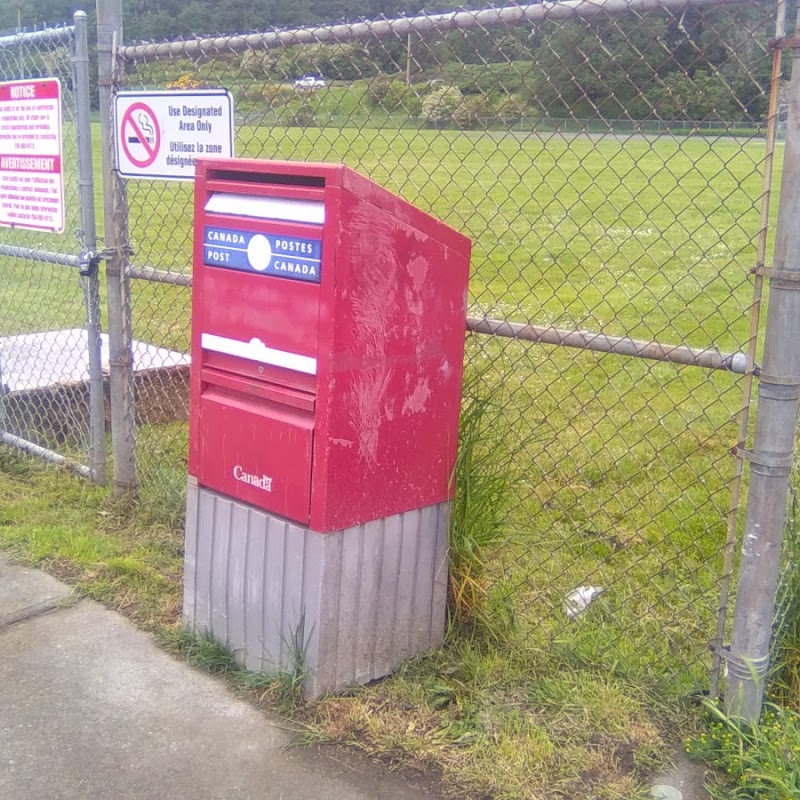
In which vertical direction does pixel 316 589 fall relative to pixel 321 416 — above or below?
below

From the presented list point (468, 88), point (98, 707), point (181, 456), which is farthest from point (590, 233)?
point (98, 707)

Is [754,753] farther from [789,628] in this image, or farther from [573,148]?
[573,148]

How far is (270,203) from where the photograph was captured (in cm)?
296

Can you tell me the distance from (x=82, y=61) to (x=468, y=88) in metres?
1.98

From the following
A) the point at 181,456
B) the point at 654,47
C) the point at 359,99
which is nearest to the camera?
the point at 654,47

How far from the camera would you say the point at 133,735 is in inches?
117

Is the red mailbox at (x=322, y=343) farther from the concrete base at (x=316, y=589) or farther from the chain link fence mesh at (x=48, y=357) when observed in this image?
the chain link fence mesh at (x=48, y=357)

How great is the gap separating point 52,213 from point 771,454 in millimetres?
3586

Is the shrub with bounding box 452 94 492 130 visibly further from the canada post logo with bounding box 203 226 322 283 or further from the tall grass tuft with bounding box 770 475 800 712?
the tall grass tuft with bounding box 770 475 800 712

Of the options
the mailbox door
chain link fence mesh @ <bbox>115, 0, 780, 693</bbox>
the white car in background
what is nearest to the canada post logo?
the mailbox door

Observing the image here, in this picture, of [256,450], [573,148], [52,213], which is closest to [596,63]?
[573,148]

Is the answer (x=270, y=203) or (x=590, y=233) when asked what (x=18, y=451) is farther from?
(x=590, y=233)

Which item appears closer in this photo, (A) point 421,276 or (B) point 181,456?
(A) point 421,276

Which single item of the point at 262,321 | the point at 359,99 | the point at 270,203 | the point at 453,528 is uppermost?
the point at 359,99
